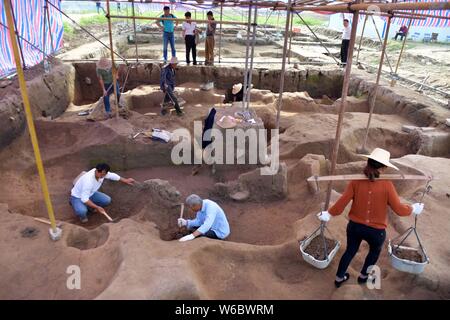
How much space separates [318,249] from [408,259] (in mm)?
977

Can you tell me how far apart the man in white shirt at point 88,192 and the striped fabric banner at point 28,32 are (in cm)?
508

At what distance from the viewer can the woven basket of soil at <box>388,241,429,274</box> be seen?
136 inches

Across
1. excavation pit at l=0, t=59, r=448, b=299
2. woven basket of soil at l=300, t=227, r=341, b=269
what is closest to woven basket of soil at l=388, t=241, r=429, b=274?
excavation pit at l=0, t=59, r=448, b=299

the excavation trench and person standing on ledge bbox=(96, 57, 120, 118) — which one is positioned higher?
person standing on ledge bbox=(96, 57, 120, 118)

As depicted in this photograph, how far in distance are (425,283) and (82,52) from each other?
1410 centimetres

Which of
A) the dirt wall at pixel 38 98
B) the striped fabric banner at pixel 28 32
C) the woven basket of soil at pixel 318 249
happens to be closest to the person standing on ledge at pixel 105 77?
the dirt wall at pixel 38 98

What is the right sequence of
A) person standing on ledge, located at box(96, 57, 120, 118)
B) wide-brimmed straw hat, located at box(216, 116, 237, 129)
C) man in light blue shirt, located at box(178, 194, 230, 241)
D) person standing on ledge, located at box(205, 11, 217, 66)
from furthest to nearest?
1. person standing on ledge, located at box(205, 11, 217, 66)
2. person standing on ledge, located at box(96, 57, 120, 118)
3. wide-brimmed straw hat, located at box(216, 116, 237, 129)
4. man in light blue shirt, located at box(178, 194, 230, 241)

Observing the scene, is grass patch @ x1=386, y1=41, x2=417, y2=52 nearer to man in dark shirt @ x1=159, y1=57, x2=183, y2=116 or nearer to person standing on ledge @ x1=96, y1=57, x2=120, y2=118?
man in dark shirt @ x1=159, y1=57, x2=183, y2=116

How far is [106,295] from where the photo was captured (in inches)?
125

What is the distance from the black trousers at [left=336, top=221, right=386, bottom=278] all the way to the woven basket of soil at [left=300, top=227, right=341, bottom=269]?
26cm

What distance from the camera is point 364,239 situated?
3.40m

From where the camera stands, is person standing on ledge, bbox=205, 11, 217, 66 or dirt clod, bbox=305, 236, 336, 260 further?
person standing on ledge, bbox=205, 11, 217, 66

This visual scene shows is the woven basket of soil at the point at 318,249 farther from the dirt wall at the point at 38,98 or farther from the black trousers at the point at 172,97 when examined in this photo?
the dirt wall at the point at 38,98
